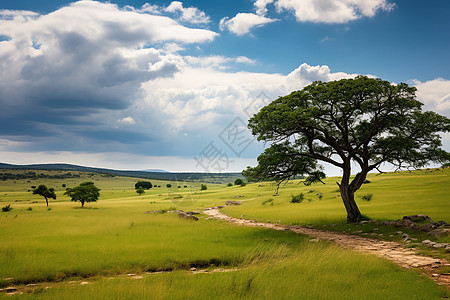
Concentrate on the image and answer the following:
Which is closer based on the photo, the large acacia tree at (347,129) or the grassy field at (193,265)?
the grassy field at (193,265)

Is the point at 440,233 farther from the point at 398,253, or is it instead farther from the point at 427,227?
the point at 398,253

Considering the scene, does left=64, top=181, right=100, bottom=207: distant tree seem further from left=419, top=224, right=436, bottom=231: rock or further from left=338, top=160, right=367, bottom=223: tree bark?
left=419, top=224, right=436, bottom=231: rock

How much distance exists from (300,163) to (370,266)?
15.3 m

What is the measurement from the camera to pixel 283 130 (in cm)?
2550

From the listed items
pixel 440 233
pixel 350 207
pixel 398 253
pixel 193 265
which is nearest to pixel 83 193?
pixel 193 265

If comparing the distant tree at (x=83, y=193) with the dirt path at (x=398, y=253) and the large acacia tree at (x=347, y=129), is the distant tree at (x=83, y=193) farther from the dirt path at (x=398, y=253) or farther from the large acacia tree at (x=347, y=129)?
the dirt path at (x=398, y=253)

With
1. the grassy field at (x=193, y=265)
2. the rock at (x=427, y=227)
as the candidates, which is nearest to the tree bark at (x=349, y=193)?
the rock at (x=427, y=227)

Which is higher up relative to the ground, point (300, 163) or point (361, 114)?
point (361, 114)

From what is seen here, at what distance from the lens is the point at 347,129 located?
25641 millimetres

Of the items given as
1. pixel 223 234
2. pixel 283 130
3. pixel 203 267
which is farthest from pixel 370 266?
pixel 283 130

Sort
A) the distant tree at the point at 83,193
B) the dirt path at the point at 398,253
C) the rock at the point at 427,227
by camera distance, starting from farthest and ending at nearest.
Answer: the distant tree at the point at 83,193
the rock at the point at 427,227
the dirt path at the point at 398,253

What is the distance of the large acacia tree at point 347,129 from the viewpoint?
23250mm

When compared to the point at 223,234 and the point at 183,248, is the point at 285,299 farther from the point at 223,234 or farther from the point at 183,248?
the point at 223,234

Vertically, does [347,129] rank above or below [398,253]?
above
